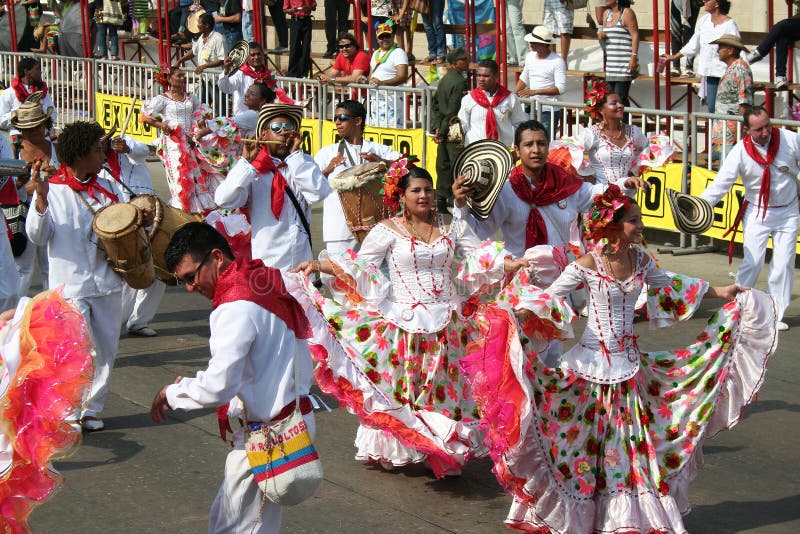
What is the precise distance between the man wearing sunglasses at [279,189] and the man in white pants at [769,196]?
3503mm

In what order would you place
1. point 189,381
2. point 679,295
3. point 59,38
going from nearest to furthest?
point 189,381 → point 679,295 → point 59,38

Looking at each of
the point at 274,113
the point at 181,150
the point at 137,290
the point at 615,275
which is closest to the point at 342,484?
the point at 615,275

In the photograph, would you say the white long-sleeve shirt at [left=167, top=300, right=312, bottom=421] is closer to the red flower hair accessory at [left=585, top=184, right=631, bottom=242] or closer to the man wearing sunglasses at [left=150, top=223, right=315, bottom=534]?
the man wearing sunglasses at [left=150, top=223, right=315, bottom=534]

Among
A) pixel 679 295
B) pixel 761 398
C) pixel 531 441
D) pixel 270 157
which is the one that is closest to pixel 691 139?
pixel 761 398

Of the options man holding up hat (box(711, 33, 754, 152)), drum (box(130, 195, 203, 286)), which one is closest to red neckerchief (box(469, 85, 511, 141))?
man holding up hat (box(711, 33, 754, 152))

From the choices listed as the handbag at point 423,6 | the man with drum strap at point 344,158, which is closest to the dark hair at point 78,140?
the man with drum strap at point 344,158

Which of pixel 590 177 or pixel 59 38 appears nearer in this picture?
pixel 590 177

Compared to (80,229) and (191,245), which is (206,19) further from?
(191,245)

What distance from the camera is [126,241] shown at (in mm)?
7301

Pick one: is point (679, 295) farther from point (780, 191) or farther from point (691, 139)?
point (691, 139)

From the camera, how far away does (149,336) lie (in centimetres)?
1023

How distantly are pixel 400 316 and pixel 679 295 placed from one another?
60.2 inches

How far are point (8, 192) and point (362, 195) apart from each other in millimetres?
2718

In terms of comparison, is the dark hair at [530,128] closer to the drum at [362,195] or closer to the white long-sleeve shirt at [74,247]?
the drum at [362,195]
